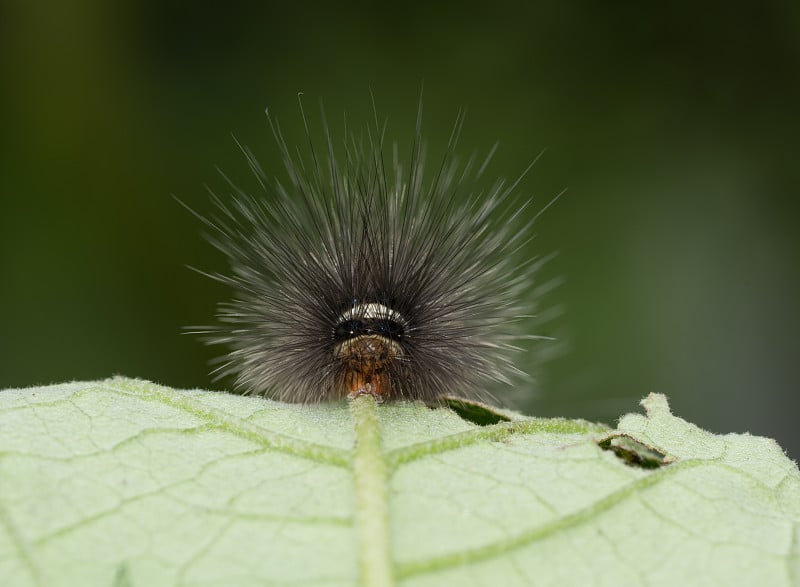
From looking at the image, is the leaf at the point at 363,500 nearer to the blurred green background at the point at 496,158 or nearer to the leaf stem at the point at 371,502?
the leaf stem at the point at 371,502

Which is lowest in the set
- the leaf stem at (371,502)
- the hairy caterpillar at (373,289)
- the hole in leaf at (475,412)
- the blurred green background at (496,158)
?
the leaf stem at (371,502)

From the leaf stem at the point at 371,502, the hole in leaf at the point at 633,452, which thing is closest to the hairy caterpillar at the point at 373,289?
the leaf stem at the point at 371,502

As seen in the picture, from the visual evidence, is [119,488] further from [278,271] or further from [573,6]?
[573,6]

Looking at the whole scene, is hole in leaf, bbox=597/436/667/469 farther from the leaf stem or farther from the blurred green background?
the blurred green background

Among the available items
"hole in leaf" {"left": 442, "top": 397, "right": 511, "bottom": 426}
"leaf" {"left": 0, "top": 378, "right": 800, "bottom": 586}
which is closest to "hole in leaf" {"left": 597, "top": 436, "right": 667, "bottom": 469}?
"leaf" {"left": 0, "top": 378, "right": 800, "bottom": 586}

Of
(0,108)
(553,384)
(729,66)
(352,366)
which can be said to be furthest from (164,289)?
(729,66)

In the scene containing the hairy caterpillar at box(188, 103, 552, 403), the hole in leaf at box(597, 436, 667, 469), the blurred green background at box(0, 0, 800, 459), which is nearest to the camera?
the hole in leaf at box(597, 436, 667, 469)
